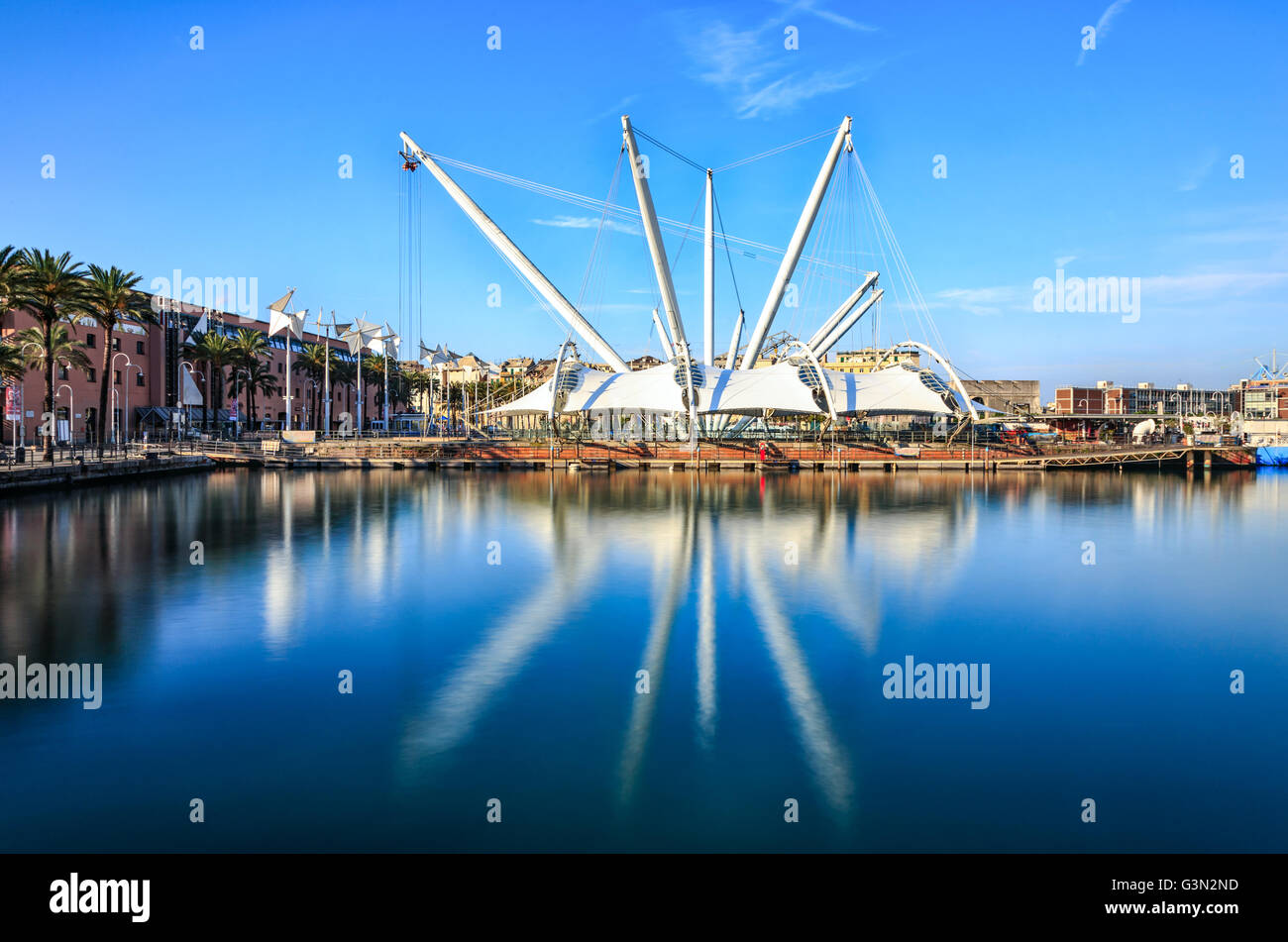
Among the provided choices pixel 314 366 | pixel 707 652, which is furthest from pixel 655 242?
pixel 707 652

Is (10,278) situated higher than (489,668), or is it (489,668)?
(10,278)

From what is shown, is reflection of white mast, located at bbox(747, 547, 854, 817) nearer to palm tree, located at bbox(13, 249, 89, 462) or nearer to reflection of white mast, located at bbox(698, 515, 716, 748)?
reflection of white mast, located at bbox(698, 515, 716, 748)

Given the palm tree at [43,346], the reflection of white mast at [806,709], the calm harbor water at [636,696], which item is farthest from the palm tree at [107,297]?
the reflection of white mast at [806,709]

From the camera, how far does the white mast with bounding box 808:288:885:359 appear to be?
283 feet

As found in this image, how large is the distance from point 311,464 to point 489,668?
2276 inches

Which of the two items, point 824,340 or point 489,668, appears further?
point 824,340

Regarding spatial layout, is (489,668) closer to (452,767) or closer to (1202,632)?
(452,767)

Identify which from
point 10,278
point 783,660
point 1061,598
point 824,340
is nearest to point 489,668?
point 783,660

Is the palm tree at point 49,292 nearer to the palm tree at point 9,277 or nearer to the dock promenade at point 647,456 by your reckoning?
the palm tree at point 9,277

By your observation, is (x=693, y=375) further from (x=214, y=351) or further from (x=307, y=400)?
(x=307, y=400)

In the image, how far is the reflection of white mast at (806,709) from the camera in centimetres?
797

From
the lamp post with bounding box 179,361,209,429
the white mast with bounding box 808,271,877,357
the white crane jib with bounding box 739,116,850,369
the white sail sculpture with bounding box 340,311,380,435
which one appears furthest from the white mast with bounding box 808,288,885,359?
the lamp post with bounding box 179,361,209,429
